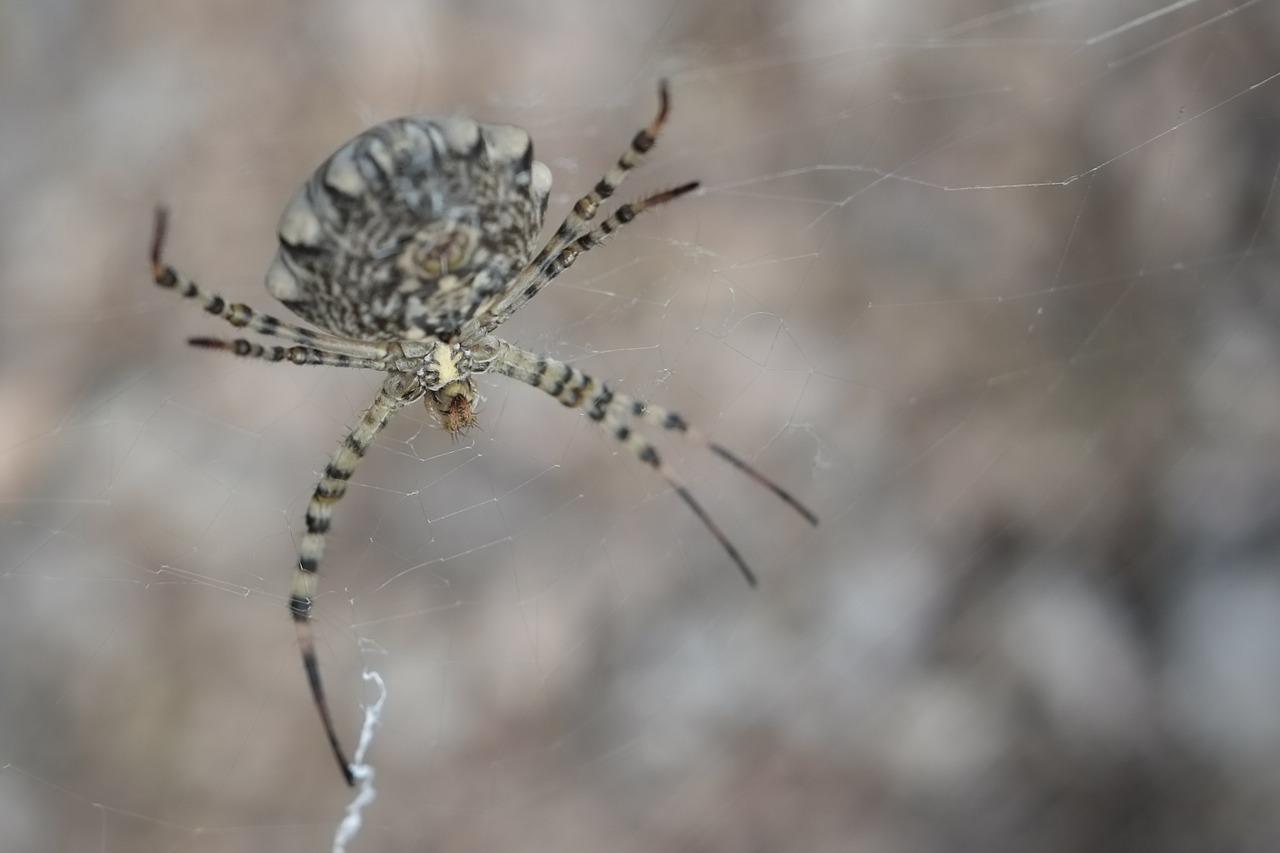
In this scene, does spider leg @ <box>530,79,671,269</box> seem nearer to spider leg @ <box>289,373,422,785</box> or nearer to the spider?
the spider

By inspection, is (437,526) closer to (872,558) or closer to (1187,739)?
(872,558)

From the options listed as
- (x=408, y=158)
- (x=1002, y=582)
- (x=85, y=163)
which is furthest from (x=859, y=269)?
(x=85, y=163)

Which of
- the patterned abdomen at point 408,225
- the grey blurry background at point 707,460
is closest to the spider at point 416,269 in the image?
the patterned abdomen at point 408,225

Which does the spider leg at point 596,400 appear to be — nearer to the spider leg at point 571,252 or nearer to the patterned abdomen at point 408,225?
the spider leg at point 571,252

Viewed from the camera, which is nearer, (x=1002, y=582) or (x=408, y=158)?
(x=408, y=158)

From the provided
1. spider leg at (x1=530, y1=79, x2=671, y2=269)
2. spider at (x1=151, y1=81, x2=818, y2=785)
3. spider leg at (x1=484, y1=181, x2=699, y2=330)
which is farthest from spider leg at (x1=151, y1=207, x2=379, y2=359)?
spider leg at (x1=530, y1=79, x2=671, y2=269)

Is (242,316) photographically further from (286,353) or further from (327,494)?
(327,494)
